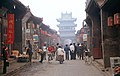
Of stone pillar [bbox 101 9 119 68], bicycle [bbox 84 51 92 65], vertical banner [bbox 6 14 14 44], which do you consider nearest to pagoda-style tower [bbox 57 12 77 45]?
bicycle [bbox 84 51 92 65]

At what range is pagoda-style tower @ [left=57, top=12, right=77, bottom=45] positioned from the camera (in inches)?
4186

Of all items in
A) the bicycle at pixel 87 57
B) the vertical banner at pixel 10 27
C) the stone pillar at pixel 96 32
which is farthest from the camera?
the stone pillar at pixel 96 32

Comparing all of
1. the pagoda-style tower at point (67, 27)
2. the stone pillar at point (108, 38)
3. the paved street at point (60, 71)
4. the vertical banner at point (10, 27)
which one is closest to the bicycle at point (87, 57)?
the paved street at point (60, 71)

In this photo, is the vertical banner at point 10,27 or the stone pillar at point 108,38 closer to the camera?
the stone pillar at point 108,38

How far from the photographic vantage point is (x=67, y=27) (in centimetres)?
11419

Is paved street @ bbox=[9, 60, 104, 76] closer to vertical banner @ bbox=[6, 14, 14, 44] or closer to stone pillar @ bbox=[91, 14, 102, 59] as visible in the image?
vertical banner @ bbox=[6, 14, 14, 44]

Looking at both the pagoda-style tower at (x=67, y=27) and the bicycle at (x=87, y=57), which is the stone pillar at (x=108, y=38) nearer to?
the bicycle at (x=87, y=57)

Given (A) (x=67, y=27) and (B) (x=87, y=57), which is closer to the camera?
(B) (x=87, y=57)

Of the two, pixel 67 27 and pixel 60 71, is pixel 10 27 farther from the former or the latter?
pixel 67 27

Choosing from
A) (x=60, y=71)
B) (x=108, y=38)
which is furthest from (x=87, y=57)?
(x=60, y=71)

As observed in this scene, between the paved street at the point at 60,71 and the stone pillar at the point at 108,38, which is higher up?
the stone pillar at the point at 108,38

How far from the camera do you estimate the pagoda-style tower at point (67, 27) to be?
106331 millimetres

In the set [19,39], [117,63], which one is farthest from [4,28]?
[117,63]

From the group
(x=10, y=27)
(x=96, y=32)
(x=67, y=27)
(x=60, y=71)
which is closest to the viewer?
(x=60, y=71)
